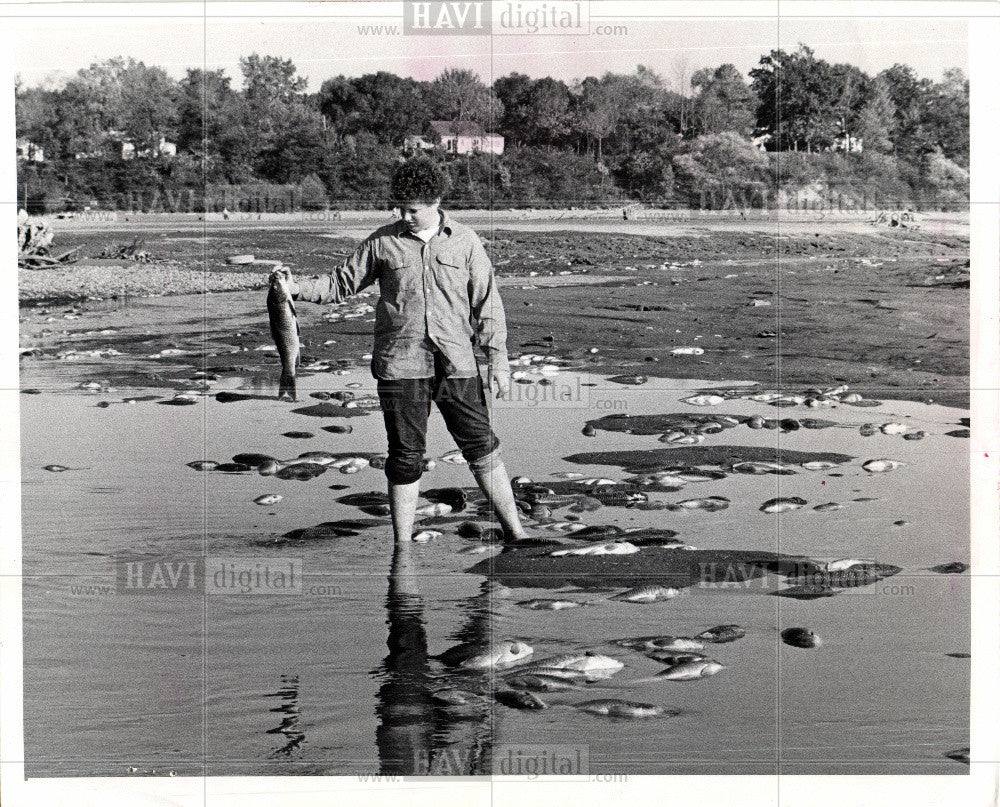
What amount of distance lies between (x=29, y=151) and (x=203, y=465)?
1.94 m

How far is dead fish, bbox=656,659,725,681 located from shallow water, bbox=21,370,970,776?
0.04m

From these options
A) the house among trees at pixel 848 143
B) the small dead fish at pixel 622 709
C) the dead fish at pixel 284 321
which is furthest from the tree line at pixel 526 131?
the small dead fish at pixel 622 709

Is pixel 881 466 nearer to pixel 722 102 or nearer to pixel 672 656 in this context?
pixel 672 656

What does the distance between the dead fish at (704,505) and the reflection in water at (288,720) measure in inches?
81.1

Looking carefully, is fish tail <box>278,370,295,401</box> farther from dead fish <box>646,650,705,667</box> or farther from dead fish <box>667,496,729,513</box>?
dead fish <box>646,650,705,667</box>

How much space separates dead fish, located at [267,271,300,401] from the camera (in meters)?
5.15

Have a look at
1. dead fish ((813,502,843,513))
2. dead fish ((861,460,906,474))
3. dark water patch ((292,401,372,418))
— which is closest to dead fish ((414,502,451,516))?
dark water patch ((292,401,372,418))

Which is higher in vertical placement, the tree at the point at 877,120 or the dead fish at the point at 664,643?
the tree at the point at 877,120

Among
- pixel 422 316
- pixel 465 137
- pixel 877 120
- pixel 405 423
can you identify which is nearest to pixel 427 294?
pixel 422 316

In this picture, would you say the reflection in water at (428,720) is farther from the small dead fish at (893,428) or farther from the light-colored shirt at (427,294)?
the small dead fish at (893,428)

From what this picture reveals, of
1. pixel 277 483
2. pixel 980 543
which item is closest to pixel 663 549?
pixel 980 543

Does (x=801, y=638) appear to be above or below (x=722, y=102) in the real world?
below

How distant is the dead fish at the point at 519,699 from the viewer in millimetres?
4844

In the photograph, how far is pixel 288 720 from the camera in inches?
189
